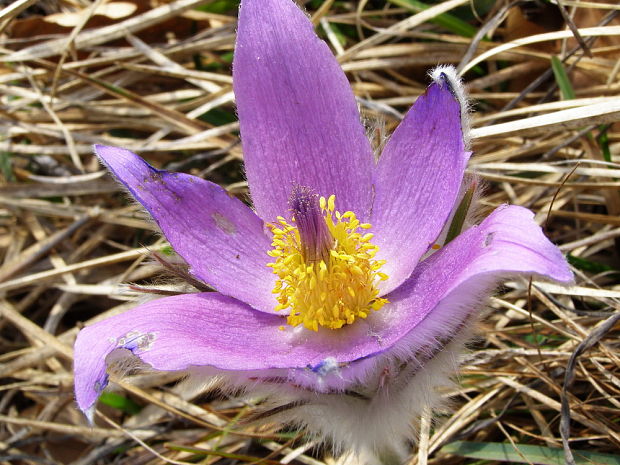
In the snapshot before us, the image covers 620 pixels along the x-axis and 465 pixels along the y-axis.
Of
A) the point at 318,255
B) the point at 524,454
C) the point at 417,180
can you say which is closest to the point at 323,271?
the point at 318,255

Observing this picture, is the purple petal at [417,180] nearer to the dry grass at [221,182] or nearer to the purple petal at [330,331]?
the purple petal at [330,331]

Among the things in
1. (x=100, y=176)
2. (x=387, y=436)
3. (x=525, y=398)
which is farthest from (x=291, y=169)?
(x=100, y=176)

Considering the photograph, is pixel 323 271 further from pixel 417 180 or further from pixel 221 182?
pixel 221 182

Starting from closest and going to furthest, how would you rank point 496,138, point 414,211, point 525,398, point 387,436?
point 387,436, point 414,211, point 525,398, point 496,138

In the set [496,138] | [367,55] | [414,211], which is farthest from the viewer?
[367,55]

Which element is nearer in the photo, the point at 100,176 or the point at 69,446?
the point at 69,446

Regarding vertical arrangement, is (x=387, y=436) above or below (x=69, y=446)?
above

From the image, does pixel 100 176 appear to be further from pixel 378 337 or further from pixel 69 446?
pixel 378 337
